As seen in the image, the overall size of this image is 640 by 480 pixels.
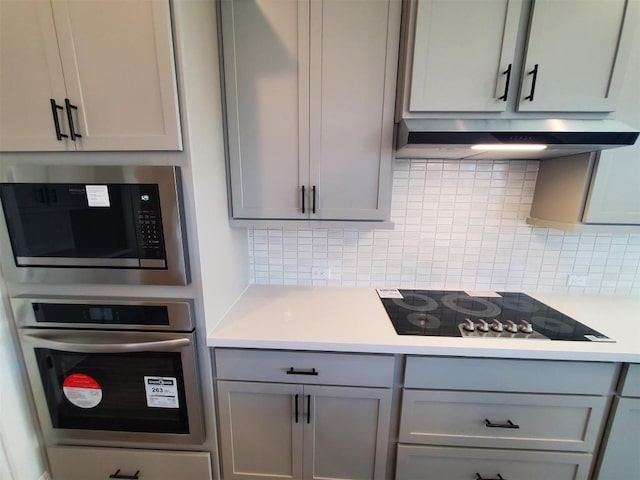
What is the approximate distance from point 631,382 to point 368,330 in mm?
1031

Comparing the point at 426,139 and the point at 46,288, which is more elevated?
the point at 426,139

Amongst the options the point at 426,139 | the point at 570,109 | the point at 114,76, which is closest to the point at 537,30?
the point at 570,109

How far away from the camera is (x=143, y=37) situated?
819mm

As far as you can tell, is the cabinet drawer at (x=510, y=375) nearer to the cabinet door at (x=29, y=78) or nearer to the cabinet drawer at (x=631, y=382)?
the cabinet drawer at (x=631, y=382)

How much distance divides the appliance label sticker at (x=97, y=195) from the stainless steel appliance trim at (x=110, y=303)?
0.37 m

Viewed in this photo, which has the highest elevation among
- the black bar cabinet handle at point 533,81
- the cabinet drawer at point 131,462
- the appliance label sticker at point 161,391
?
the black bar cabinet handle at point 533,81

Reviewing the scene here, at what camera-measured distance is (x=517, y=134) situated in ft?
3.22

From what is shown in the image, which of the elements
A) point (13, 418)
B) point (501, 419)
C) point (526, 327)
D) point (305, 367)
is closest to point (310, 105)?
point (305, 367)

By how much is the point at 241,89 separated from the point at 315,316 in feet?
3.60

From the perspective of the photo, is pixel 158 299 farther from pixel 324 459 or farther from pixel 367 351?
pixel 324 459

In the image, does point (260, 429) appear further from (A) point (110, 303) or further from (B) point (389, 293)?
(B) point (389, 293)

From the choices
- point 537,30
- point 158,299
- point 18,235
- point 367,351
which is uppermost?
point 537,30

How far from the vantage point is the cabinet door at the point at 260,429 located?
110 centimetres

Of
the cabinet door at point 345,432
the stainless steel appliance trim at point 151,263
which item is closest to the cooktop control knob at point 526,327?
the cabinet door at point 345,432
